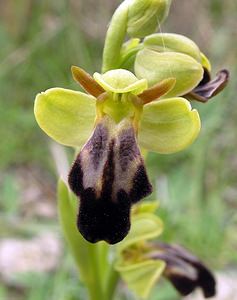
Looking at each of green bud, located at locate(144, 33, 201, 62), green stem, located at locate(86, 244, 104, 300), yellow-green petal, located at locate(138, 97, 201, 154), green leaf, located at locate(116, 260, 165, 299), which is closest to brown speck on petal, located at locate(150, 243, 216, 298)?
green leaf, located at locate(116, 260, 165, 299)

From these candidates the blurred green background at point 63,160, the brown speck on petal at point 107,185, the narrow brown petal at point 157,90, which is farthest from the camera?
the blurred green background at point 63,160

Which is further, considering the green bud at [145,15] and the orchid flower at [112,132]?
the green bud at [145,15]

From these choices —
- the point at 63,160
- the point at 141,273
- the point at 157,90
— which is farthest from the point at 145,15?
the point at 63,160

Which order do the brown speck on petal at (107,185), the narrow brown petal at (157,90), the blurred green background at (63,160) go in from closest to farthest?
1. the brown speck on petal at (107,185)
2. the narrow brown petal at (157,90)
3. the blurred green background at (63,160)

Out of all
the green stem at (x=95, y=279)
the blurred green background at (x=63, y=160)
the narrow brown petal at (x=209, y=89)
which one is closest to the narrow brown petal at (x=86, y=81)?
the narrow brown petal at (x=209, y=89)

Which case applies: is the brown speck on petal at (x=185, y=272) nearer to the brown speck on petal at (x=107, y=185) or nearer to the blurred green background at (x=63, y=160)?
the blurred green background at (x=63, y=160)

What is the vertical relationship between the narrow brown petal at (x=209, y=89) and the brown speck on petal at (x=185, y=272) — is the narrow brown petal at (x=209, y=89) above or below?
above

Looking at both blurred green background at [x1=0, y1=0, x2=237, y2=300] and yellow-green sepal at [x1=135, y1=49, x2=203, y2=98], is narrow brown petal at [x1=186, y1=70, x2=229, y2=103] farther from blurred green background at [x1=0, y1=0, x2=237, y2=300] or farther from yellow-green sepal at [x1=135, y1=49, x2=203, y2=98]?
blurred green background at [x1=0, y1=0, x2=237, y2=300]

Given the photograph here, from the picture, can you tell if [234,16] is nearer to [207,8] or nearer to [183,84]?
[207,8]
